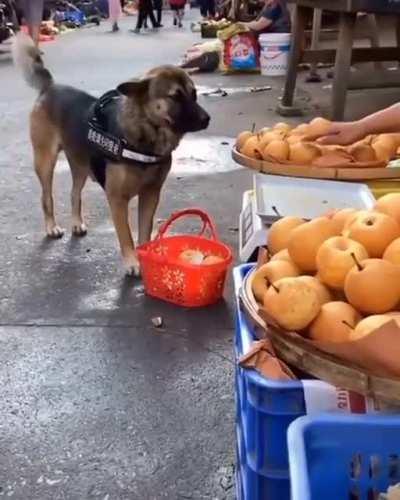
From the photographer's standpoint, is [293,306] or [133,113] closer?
[293,306]

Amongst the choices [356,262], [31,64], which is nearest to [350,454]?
[356,262]

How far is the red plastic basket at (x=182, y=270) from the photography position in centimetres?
369

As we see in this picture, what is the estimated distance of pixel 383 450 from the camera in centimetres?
142

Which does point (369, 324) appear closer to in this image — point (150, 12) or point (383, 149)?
point (383, 149)

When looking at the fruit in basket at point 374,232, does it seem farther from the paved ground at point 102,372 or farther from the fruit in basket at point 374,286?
the paved ground at point 102,372

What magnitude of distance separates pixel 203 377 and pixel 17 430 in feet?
2.51

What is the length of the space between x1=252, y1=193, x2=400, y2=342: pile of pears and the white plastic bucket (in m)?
8.71

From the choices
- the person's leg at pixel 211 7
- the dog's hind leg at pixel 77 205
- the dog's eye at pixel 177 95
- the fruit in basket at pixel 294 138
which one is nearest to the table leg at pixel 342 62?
the dog's hind leg at pixel 77 205

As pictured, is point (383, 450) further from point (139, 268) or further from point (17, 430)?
point (139, 268)

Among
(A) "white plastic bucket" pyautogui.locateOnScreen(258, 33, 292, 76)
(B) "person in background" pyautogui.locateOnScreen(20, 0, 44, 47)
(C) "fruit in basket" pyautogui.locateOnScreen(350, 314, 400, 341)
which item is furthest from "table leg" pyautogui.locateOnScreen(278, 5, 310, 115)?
(B) "person in background" pyautogui.locateOnScreen(20, 0, 44, 47)

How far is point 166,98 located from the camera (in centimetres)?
405

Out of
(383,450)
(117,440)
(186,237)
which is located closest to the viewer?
(383,450)

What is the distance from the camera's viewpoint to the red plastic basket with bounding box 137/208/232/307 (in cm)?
369

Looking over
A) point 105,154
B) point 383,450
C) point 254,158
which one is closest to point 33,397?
point 254,158
